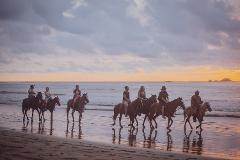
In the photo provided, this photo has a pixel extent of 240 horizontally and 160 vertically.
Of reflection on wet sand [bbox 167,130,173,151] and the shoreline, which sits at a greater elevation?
the shoreline

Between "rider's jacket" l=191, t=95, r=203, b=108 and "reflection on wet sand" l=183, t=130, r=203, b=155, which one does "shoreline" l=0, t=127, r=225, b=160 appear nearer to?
"reflection on wet sand" l=183, t=130, r=203, b=155

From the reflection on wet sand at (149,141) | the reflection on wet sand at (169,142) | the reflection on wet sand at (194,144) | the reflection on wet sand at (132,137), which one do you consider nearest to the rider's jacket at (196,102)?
the reflection on wet sand at (194,144)

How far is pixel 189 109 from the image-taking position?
2038cm

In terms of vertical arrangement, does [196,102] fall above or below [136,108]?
above

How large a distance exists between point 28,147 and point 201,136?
960cm

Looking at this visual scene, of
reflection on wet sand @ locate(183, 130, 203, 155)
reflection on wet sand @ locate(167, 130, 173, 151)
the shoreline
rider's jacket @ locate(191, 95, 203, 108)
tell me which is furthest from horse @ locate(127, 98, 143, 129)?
the shoreline

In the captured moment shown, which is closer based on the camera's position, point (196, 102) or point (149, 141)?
point (149, 141)

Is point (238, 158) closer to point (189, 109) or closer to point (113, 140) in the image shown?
point (113, 140)

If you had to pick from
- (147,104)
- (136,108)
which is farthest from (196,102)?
(136,108)

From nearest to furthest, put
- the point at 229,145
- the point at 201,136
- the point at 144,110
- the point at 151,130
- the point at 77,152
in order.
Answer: the point at 77,152 → the point at 229,145 → the point at 201,136 → the point at 151,130 → the point at 144,110

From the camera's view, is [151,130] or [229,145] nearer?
[229,145]

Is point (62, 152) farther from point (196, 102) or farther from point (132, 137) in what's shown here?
point (196, 102)

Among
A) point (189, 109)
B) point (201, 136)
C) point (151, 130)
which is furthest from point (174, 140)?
point (189, 109)

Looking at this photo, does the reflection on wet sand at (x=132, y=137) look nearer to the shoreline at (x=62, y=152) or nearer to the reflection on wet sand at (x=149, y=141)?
the reflection on wet sand at (x=149, y=141)
